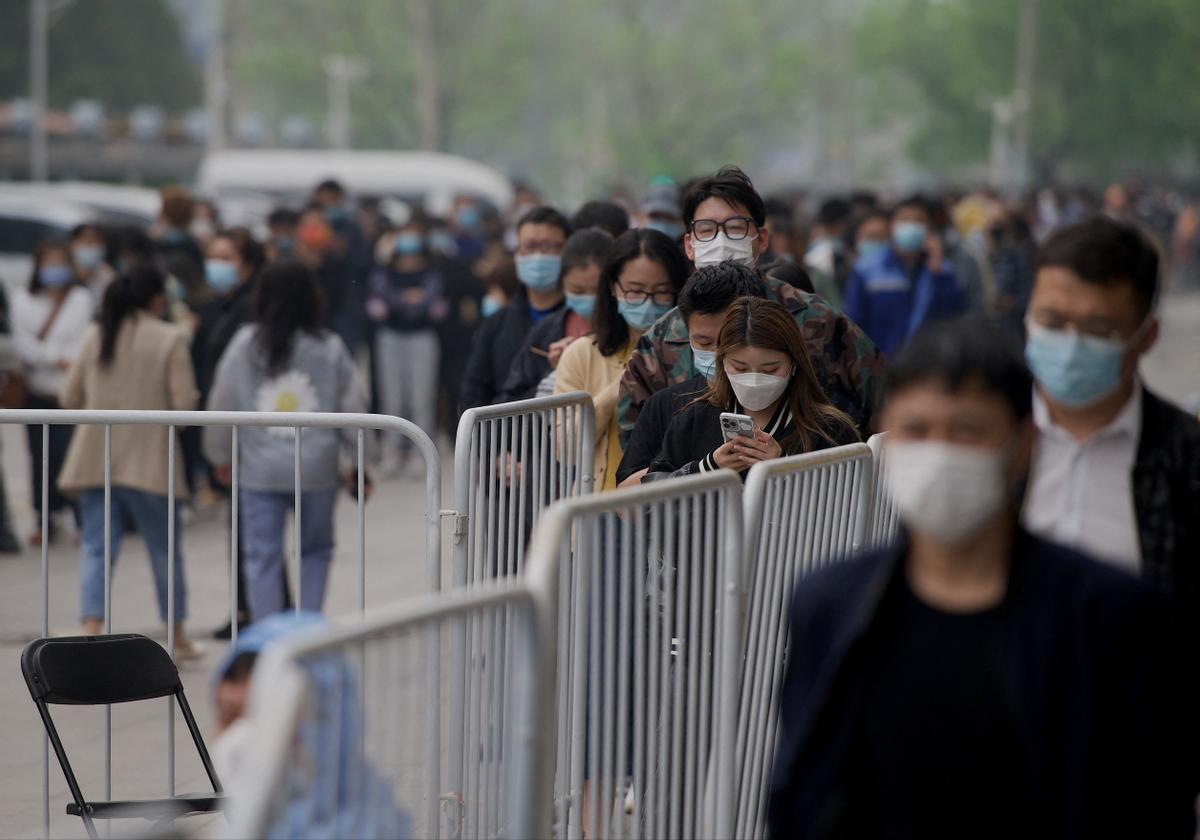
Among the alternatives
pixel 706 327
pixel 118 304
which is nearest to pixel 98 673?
pixel 706 327

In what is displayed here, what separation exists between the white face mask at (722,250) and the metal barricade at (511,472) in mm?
658

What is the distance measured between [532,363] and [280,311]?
4.67 ft

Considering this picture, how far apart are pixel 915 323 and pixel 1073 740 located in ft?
29.5

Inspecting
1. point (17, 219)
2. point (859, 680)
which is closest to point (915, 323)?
point (859, 680)

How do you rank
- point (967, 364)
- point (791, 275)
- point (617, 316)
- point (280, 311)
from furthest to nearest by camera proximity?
point (280, 311) → point (791, 275) → point (617, 316) → point (967, 364)

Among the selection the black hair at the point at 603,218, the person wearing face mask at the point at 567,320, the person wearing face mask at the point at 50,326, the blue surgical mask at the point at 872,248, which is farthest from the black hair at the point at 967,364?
the blue surgical mask at the point at 872,248

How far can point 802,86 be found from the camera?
6975 centimetres

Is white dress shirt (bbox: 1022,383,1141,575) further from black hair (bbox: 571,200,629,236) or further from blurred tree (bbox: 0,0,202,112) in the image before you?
blurred tree (bbox: 0,0,202,112)

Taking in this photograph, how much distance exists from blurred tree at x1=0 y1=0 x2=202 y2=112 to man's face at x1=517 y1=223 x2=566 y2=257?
50.8 metres

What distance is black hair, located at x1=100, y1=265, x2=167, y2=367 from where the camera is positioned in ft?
28.0

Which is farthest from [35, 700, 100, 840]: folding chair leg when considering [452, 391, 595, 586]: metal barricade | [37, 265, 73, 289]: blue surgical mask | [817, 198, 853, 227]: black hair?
[817, 198, 853, 227]: black hair

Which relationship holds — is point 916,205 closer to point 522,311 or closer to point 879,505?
point 522,311

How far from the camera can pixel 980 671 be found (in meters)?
2.62

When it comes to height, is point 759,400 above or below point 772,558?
above
